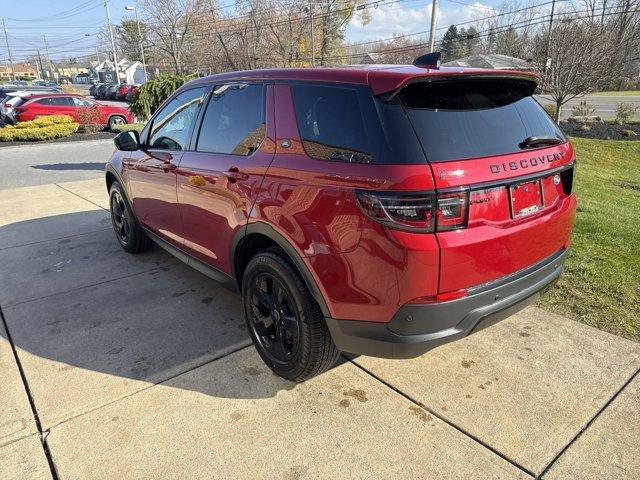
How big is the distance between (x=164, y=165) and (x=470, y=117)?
2483 mm

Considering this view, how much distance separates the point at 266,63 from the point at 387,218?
43.7 m

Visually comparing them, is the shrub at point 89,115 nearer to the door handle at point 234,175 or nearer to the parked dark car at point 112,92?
the door handle at point 234,175

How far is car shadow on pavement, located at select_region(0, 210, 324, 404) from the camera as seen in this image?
113 inches

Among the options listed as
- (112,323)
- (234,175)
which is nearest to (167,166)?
(234,175)

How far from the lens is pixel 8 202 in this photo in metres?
7.99

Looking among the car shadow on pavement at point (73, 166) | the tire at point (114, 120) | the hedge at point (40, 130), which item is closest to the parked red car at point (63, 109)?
the tire at point (114, 120)

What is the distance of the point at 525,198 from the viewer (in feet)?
7.67

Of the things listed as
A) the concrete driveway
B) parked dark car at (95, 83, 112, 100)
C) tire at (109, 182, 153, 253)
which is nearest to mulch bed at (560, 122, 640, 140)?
the concrete driveway

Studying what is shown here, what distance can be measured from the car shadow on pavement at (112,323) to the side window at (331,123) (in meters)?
1.42

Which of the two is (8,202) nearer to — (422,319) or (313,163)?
(313,163)

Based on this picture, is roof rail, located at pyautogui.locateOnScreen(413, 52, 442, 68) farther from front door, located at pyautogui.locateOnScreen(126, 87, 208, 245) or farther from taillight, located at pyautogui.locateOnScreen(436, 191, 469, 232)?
front door, located at pyautogui.locateOnScreen(126, 87, 208, 245)

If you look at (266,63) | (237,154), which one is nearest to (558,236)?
(237,154)

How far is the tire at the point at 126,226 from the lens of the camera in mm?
4863

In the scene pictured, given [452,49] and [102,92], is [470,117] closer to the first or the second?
[102,92]
